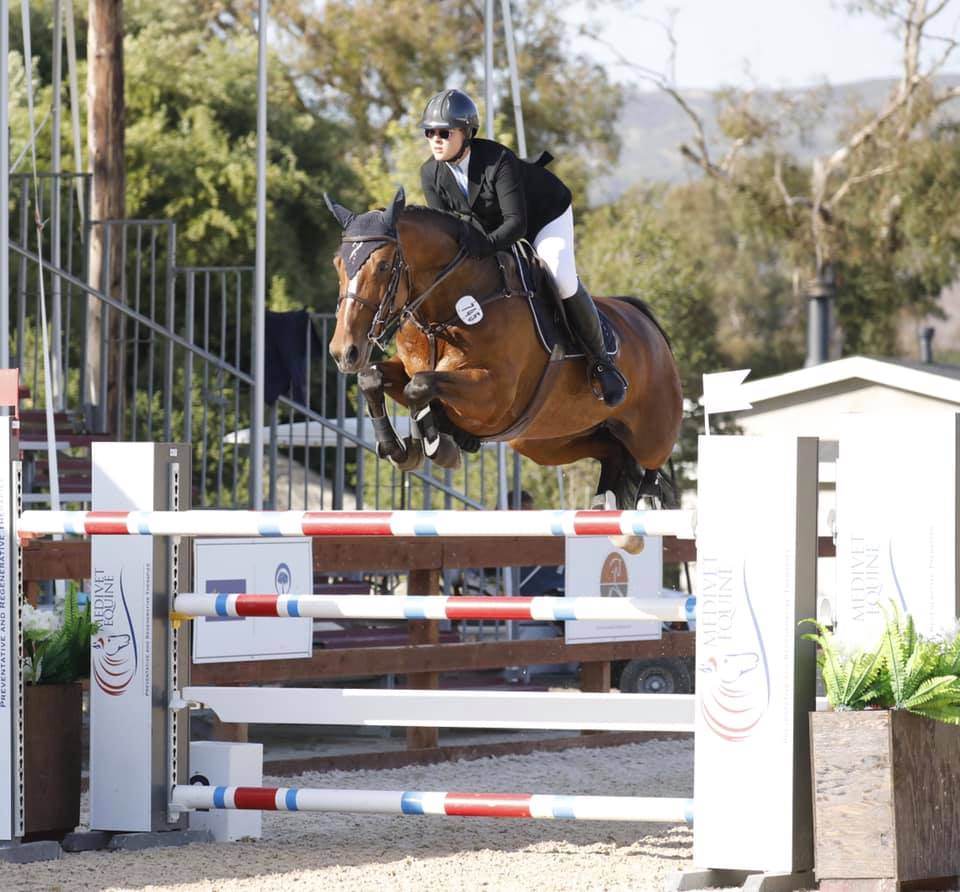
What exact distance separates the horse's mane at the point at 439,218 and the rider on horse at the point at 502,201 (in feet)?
0.13

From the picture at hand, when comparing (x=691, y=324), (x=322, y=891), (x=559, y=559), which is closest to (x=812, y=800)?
(x=322, y=891)

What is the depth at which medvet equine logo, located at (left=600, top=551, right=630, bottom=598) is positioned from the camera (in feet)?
26.7

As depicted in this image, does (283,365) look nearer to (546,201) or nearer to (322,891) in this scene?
(546,201)

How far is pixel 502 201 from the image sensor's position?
5461mm

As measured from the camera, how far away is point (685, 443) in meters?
22.8

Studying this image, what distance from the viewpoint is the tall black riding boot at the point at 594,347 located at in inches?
229

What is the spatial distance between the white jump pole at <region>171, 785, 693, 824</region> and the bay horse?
49.1 inches

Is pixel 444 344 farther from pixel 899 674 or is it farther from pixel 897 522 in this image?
pixel 899 674

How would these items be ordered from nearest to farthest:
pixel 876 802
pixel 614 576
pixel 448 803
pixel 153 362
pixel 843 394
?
1. pixel 876 802
2. pixel 448 803
3. pixel 614 576
4. pixel 153 362
5. pixel 843 394

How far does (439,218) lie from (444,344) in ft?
1.41

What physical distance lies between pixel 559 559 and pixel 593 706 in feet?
11.9

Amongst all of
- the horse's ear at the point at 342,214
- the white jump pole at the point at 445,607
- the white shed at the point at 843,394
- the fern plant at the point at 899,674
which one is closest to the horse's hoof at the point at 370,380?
the horse's ear at the point at 342,214

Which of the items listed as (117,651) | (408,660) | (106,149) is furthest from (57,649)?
(106,149)

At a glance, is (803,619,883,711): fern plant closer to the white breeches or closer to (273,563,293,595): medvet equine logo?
the white breeches
